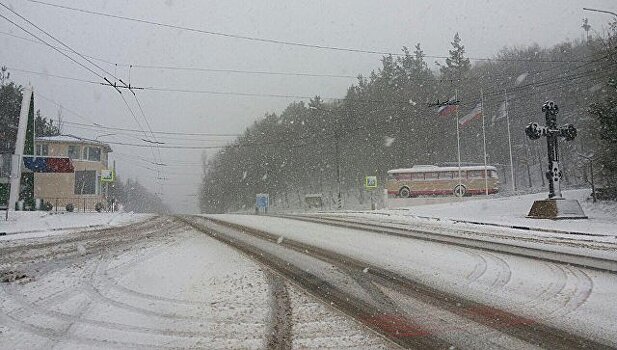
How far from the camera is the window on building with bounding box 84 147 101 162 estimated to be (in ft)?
172

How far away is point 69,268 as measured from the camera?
277 inches

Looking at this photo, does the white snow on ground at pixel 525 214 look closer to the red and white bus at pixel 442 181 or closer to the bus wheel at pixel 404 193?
the red and white bus at pixel 442 181

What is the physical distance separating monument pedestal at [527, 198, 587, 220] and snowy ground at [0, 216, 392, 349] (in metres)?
15.3

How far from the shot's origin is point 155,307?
4641 mm

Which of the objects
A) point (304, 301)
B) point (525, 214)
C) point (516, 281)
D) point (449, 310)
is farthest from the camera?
point (525, 214)

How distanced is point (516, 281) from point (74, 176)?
54.0 metres

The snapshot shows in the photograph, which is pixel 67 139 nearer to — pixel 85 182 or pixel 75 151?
pixel 75 151

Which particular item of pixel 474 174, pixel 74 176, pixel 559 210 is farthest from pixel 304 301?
pixel 74 176

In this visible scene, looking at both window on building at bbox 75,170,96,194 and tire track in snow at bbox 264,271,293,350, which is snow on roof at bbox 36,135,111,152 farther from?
tire track in snow at bbox 264,271,293,350

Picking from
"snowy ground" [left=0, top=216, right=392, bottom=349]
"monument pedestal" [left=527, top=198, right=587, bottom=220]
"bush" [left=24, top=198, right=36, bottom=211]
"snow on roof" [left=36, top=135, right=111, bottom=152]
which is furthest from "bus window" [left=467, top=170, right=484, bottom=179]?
"snow on roof" [left=36, top=135, right=111, bottom=152]

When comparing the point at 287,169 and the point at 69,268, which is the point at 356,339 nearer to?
the point at 69,268

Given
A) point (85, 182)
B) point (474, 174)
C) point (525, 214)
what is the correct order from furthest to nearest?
point (85, 182)
point (474, 174)
point (525, 214)

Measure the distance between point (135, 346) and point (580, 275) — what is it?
6.14 meters

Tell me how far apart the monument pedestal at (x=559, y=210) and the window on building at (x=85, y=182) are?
158 ft
